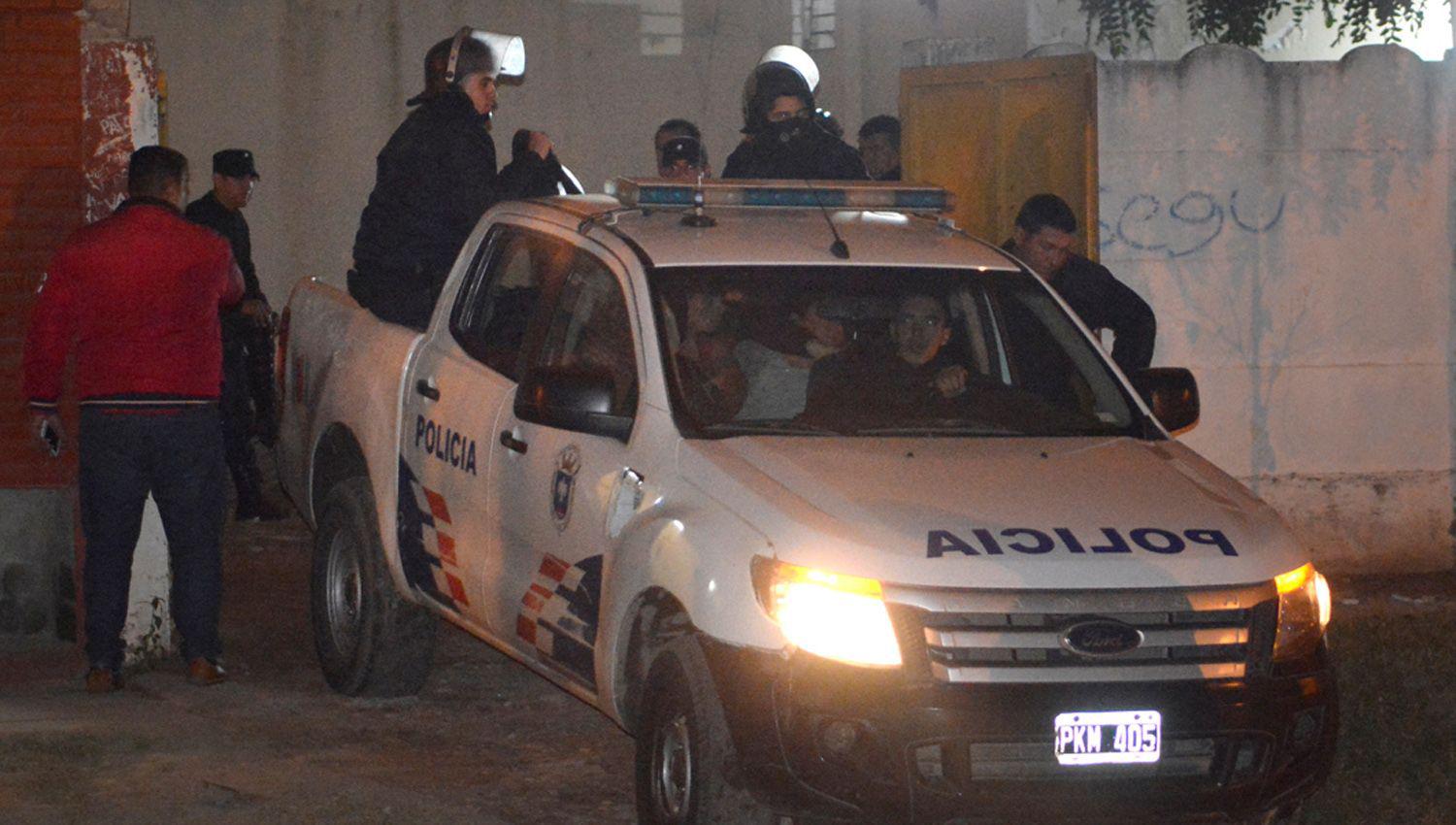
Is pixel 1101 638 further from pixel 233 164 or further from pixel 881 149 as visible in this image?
pixel 233 164

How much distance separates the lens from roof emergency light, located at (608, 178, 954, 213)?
6.57 metres

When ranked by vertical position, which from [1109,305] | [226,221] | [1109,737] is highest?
[226,221]

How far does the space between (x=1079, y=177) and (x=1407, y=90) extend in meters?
1.56

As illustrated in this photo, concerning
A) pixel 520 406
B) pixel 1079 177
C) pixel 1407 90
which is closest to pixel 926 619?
pixel 520 406

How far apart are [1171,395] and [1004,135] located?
4.30m

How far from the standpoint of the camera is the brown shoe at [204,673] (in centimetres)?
777

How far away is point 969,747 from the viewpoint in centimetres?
481

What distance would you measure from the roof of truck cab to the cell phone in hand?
6.27ft

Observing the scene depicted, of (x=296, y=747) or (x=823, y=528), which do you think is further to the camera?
(x=296, y=747)

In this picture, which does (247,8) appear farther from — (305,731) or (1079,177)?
(305,731)

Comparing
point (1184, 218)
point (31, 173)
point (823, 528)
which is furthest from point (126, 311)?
point (1184, 218)

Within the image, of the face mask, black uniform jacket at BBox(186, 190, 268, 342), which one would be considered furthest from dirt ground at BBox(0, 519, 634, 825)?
black uniform jacket at BBox(186, 190, 268, 342)

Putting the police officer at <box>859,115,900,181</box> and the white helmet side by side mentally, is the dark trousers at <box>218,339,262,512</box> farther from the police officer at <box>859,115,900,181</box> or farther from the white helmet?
the police officer at <box>859,115,900,181</box>

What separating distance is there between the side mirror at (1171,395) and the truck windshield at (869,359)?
0.31ft
